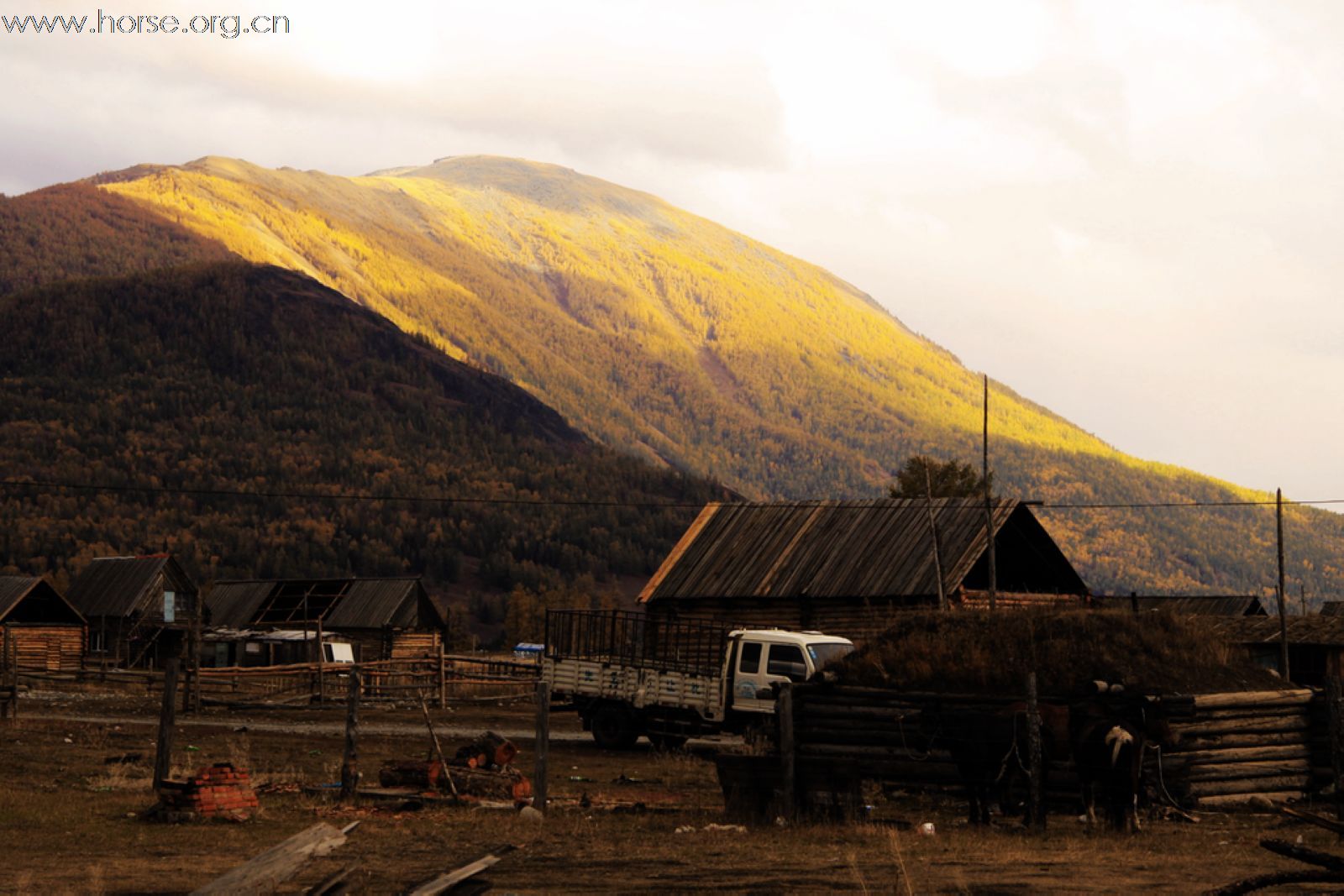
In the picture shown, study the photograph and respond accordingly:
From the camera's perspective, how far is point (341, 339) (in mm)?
187250

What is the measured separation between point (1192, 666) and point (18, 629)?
60237mm

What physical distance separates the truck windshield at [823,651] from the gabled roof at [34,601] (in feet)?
167

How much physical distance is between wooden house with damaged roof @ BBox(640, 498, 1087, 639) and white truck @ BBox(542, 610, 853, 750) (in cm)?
440

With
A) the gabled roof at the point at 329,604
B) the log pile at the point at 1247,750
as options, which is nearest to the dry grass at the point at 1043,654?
the log pile at the point at 1247,750

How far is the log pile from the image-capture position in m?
21.4

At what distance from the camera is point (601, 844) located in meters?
16.9

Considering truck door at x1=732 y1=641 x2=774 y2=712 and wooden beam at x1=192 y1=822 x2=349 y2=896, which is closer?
wooden beam at x1=192 y1=822 x2=349 y2=896

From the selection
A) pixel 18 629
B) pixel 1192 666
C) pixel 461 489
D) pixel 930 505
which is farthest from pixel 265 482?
pixel 1192 666

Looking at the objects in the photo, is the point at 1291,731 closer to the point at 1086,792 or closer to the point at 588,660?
the point at 1086,792

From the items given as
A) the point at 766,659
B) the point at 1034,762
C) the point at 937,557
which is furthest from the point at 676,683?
the point at 1034,762

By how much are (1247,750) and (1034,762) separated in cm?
530

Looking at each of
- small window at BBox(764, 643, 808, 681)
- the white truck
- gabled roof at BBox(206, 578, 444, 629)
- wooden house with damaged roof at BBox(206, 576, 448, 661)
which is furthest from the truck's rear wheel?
gabled roof at BBox(206, 578, 444, 629)

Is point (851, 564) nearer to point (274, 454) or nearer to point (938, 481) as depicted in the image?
point (938, 481)

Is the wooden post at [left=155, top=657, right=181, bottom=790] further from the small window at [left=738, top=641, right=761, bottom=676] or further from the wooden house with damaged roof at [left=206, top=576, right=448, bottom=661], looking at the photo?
the wooden house with damaged roof at [left=206, top=576, right=448, bottom=661]
